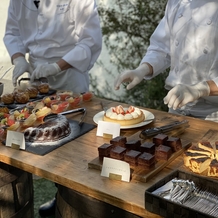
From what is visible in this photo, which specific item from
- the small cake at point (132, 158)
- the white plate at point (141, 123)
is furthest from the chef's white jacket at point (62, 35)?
the small cake at point (132, 158)

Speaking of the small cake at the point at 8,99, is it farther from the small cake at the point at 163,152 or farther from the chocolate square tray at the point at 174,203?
the chocolate square tray at the point at 174,203

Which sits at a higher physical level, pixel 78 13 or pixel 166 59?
pixel 78 13

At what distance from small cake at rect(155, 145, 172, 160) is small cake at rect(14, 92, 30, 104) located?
4.23 feet

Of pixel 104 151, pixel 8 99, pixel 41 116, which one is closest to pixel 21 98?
pixel 8 99

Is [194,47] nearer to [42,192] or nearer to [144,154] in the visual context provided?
[144,154]

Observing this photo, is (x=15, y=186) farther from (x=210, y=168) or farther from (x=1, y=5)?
(x=1, y=5)

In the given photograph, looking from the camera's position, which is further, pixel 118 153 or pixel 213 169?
pixel 118 153

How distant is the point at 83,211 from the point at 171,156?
1.54ft

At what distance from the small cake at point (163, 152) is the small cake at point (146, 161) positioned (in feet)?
0.23

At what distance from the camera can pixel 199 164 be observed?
1488 mm

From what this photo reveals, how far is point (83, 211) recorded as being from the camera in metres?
1.65

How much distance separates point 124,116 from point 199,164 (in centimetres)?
67

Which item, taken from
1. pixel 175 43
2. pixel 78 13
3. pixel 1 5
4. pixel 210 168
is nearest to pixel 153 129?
pixel 210 168

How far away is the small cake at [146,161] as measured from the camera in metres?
1.52
